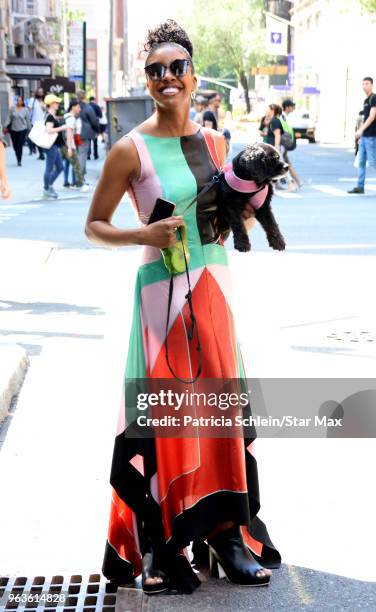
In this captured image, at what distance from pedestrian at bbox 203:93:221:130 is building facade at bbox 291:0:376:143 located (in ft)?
101

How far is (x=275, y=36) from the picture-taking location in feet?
263

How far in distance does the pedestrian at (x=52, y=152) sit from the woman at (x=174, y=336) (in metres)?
15.3

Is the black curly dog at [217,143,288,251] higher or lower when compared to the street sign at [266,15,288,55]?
lower

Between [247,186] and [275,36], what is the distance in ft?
262

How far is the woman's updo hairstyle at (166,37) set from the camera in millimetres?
3498

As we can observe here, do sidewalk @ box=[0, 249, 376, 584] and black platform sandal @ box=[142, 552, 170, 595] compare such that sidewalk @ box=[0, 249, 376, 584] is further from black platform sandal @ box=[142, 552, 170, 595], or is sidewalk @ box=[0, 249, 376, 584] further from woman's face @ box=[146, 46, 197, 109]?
woman's face @ box=[146, 46, 197, 109]

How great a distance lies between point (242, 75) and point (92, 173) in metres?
70.4

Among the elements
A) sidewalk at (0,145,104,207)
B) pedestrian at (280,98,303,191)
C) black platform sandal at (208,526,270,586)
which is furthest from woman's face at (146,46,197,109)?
pedestrian at (280,98,303,191)

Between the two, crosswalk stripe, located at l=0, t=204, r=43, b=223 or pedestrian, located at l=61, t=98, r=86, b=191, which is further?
pedestrian, located at l=61, t=98, r=86, b=191

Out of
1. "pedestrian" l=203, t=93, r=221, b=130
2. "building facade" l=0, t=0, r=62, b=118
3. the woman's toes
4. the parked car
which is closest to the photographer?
the woman's toes

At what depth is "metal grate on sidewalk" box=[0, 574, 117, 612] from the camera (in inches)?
140

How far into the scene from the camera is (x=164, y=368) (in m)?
3.49

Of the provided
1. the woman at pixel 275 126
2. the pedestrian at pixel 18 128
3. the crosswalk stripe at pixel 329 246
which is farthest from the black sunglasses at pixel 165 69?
the pedestrian at pixel 18 128

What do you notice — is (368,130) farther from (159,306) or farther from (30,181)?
(159,306)
